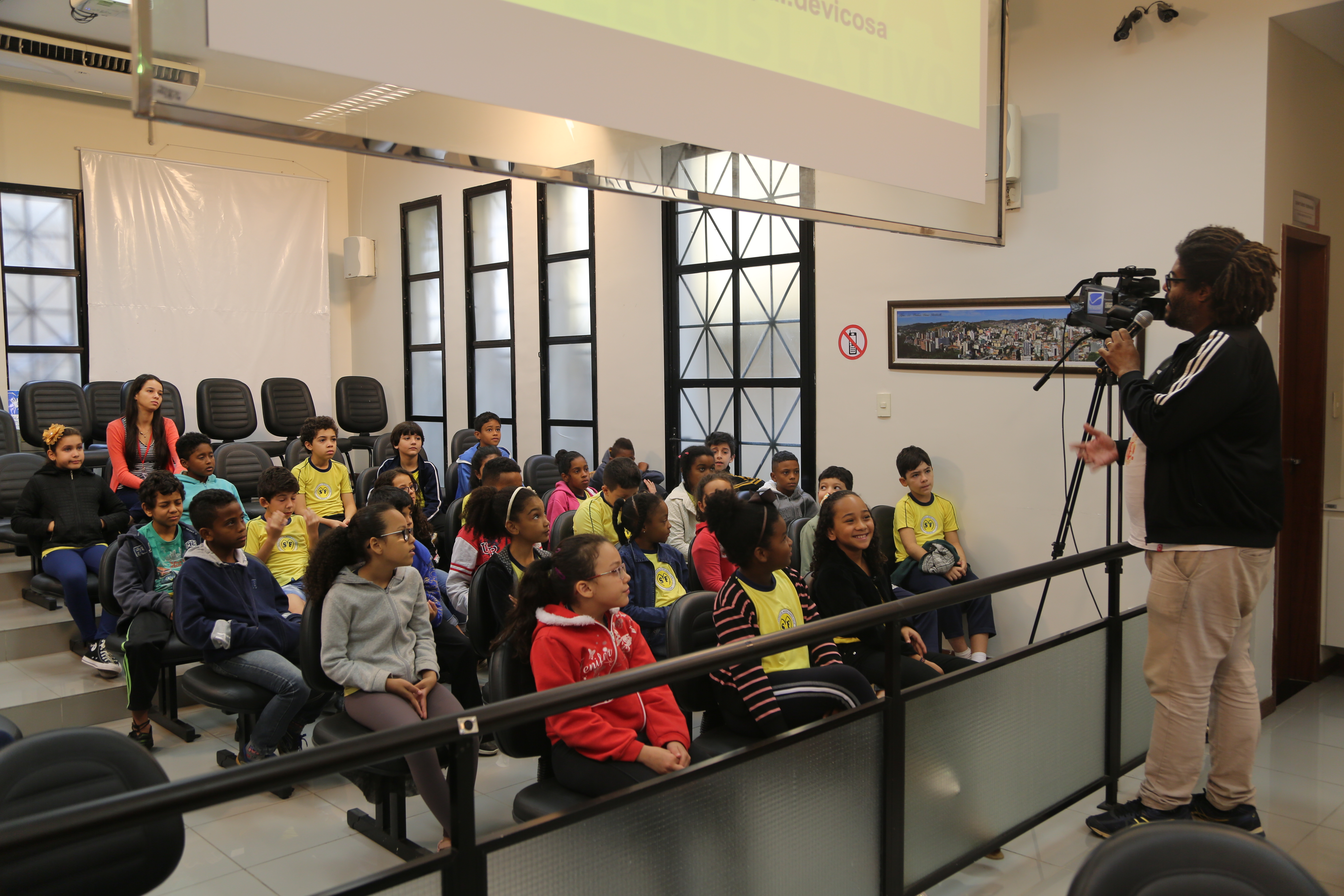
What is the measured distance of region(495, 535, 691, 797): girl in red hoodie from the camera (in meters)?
2.16

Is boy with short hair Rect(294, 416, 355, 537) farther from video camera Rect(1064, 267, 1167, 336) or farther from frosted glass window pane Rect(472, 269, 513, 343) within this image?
video camera Rect(1064, 267, 1167, 336)

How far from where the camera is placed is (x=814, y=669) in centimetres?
250

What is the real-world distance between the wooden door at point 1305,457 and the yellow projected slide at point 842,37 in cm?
216

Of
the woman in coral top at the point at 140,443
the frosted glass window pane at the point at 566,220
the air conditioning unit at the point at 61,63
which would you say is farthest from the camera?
the frosted glass window pane at the point at 566,220

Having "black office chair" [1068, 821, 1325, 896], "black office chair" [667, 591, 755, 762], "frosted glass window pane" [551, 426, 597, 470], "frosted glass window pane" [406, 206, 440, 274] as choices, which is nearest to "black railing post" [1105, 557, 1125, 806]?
"black office chair" [667, 591, 755, 762]

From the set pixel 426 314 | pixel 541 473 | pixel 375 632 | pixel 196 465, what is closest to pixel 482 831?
pixel 375 632

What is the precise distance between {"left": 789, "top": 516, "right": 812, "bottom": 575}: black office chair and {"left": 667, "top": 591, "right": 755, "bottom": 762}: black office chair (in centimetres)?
171

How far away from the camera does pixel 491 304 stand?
8.19 metres

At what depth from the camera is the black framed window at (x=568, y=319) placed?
7285mm

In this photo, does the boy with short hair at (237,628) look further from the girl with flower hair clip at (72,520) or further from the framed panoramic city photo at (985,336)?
the framed panoramic city photo at (985,336)

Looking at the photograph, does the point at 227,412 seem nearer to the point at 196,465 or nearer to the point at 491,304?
the point at 491,304

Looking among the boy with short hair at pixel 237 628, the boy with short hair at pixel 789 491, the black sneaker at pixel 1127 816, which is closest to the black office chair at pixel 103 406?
the boy with short hair at pixel 237 628

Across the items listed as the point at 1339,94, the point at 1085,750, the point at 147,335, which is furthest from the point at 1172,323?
the point at 147,335

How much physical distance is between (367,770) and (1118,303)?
2825 mm
